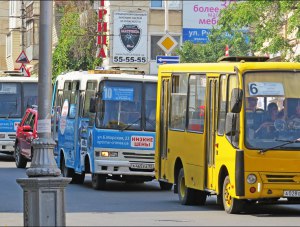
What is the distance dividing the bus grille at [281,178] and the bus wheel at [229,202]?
712 mm

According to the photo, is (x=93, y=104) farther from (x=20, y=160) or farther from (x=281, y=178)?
(x=20, y=160)

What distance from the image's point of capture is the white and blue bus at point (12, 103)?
40.9 metres

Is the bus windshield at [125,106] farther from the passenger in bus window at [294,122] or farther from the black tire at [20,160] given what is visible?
the black tire at [20,160]

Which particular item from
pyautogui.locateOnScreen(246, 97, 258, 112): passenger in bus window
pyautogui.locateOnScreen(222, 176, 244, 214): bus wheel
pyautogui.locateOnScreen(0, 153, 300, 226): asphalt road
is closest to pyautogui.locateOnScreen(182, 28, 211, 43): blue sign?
pyautogui.locateOnScreen(0, 153, 300, 226): asphalt road

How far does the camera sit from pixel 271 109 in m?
20.2

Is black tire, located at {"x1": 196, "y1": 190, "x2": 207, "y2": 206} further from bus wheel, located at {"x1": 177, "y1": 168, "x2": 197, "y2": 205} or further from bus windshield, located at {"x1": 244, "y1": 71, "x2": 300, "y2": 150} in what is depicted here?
bus windshield, located at {"x1": 244, "y1": 71, "x2": 300, "y2": 150}

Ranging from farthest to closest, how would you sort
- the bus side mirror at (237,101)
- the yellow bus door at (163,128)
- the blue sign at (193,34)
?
1. the blue sign at (193,34)
2. the yellow bus door at (163,128)
3. the bus side mirror at (237,101)

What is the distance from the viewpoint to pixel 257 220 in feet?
62.9

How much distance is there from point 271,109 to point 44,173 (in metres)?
5.95

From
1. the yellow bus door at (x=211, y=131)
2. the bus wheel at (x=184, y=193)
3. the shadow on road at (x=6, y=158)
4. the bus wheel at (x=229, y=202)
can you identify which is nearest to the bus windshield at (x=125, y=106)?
the bus wheel at (x=184, y=193)

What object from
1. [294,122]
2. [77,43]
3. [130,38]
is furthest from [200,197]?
[130,38]

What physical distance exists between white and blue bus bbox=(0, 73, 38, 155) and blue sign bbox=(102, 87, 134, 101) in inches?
538

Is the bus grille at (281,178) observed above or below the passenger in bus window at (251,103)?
below

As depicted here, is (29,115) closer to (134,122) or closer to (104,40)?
(134,122)
